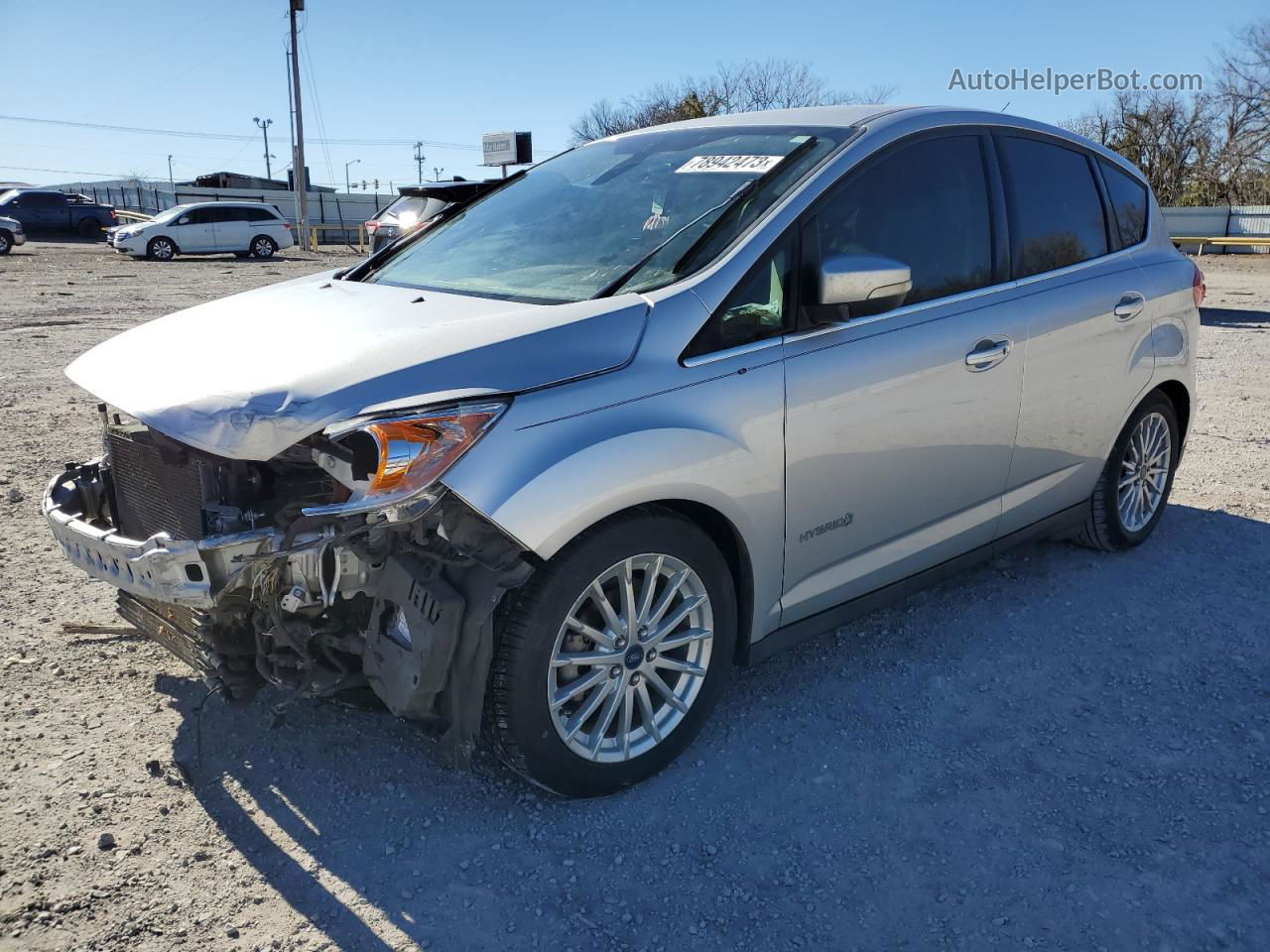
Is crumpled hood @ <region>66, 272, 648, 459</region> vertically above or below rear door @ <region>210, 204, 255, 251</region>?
below

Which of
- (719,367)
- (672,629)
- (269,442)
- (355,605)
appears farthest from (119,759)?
(719,367)

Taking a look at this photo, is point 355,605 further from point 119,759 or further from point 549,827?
point 119,759

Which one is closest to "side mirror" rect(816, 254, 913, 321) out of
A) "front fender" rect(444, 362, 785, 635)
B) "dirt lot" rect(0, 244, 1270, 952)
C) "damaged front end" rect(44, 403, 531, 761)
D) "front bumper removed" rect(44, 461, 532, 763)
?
"front fender" rect(444, 362, 785, 635)

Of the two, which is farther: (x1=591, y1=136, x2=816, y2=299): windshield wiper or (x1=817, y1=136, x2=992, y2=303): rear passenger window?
(x1=817, y1=136, x2=992, y2=303): rear passenger window

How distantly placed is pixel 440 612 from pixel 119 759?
4.54 feet

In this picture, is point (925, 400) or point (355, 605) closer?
point (355, 605)

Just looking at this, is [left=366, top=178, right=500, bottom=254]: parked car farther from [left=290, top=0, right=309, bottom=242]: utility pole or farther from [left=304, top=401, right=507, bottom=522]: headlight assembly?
[left=290, top=0, right=309, bottom=242]: utility pole

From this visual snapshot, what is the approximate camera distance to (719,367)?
2.89 metres

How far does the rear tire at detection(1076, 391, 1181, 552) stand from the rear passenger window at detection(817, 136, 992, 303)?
4.75 feet

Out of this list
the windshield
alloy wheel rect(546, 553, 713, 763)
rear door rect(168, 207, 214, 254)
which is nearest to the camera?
alloy wheel rect(546, 553, 713, 763)

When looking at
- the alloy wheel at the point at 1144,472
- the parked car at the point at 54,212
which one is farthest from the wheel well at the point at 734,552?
the parked car at the point at 54,212

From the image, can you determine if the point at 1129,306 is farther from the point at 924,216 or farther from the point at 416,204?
the point at 416,204

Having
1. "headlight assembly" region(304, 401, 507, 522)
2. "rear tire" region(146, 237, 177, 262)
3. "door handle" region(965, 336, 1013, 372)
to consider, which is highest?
"rear tire" region(146, 237, 177, 262)

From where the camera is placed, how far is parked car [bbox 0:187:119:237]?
3195cm
